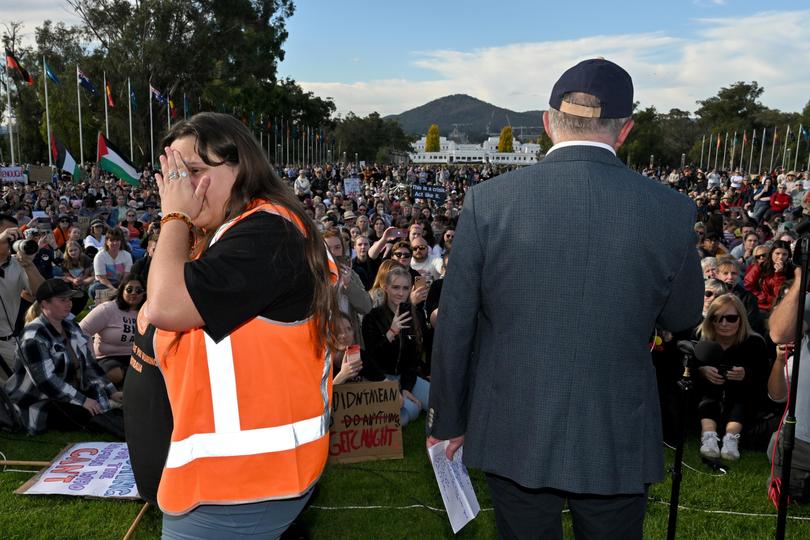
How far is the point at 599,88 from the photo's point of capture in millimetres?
1801

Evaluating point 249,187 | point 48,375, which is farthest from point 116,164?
point 249,187

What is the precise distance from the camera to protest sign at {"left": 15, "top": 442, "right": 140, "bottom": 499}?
4324 mm

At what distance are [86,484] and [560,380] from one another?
3846 mm

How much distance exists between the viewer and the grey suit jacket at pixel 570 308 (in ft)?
5.71

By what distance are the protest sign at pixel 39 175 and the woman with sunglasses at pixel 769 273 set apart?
27.9 meters

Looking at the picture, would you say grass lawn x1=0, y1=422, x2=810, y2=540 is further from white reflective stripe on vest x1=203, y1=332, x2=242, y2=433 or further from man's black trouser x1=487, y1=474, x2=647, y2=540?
white reflective stripe on vest x1=203, y1=332, x2=242, y2=433

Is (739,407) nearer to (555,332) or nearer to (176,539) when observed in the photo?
(555,332)

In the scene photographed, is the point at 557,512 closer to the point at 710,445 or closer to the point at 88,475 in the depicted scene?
the point at 88,475

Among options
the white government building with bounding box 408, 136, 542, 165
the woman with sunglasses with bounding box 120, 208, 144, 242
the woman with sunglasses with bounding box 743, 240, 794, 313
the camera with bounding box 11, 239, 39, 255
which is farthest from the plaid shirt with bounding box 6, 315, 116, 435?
the white government building with bounding box 408, 136, 542, 165

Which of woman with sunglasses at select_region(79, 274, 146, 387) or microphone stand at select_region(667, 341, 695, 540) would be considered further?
woman with sunglasses at select_region(79, 274, 146, 387)

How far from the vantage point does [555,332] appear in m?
1.76

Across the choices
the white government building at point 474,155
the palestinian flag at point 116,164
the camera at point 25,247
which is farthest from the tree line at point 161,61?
the white government building at point 474,155

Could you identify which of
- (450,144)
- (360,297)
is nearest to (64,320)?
(360,297)

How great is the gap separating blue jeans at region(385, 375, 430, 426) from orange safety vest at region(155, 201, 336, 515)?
426 cm
